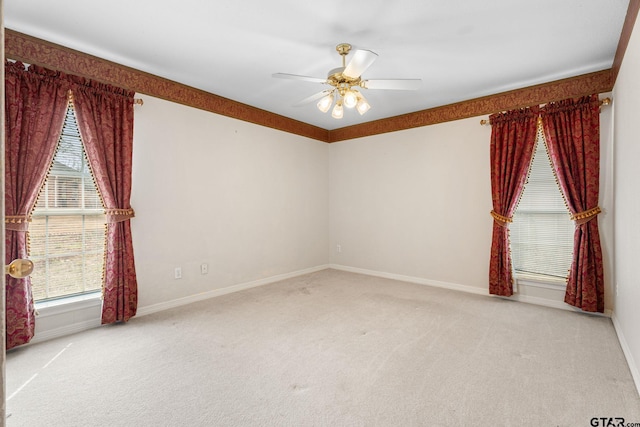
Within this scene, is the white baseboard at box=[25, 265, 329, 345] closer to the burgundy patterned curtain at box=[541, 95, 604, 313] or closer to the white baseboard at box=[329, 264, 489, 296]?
the white baseboard at box=[329, 264, 489, 296]

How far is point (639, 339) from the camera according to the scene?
193 cm

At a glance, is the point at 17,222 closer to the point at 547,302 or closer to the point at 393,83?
the point at 393,83

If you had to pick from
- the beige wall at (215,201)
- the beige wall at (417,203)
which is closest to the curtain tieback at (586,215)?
the beige wall at (417,203)

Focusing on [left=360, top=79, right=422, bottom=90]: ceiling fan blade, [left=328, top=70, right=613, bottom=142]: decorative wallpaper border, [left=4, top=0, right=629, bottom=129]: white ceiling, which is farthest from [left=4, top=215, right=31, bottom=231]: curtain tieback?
[left=328, top=70, right=613, bottom=142]: decorative wallpaper border

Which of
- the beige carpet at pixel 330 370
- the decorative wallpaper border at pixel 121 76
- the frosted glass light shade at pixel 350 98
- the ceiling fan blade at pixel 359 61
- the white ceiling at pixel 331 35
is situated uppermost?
the white ceiling at pixel 331 35

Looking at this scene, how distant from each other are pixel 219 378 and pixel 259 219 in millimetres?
2619

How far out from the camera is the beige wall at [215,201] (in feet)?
10.8

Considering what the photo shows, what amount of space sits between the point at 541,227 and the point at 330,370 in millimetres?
3078

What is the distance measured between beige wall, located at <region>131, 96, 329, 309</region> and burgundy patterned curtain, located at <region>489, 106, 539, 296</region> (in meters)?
2.77

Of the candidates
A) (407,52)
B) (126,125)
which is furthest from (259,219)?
(407,52)

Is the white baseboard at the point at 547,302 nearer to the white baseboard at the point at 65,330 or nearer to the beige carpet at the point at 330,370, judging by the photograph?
the beige carpet at the point at 330,370

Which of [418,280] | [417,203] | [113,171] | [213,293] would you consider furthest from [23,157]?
[418,280]

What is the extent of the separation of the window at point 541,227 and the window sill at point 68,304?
15.2ft

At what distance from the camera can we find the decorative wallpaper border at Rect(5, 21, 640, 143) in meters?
2.54
